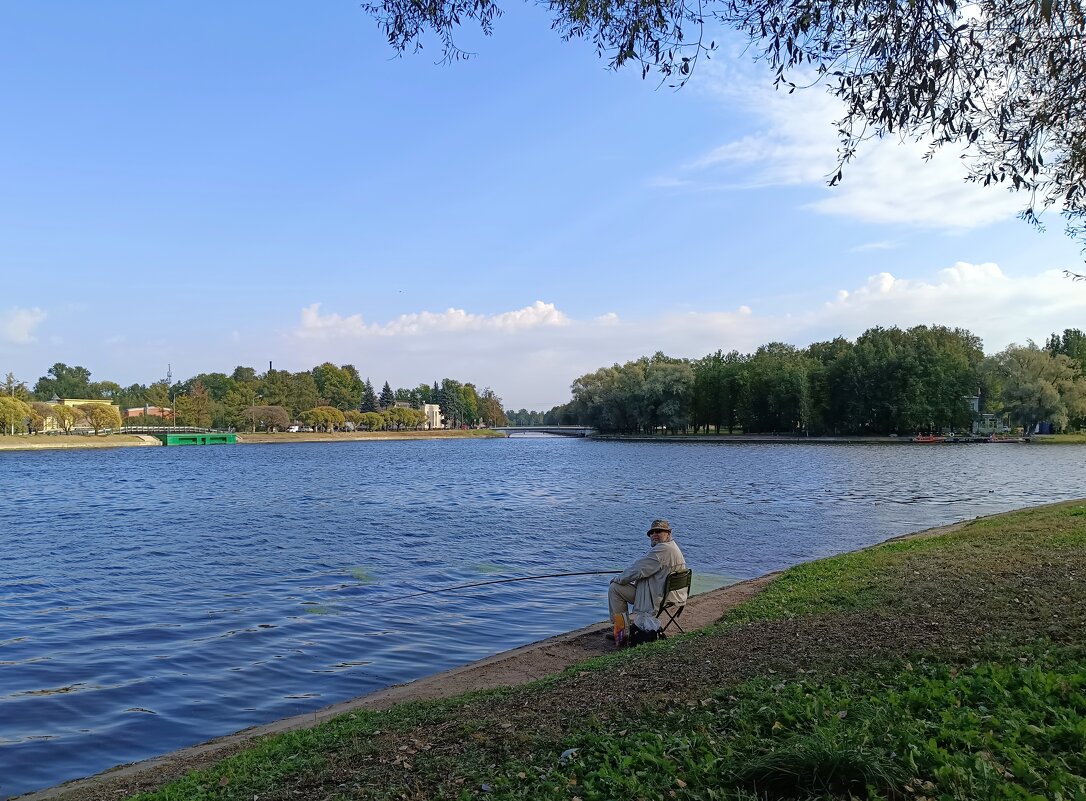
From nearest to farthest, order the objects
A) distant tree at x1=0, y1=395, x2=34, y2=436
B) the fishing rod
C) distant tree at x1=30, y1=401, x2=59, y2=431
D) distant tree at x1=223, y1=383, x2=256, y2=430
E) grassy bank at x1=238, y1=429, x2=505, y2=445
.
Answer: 1. the fishing rod
2. distant tree at x1=0, y1=395, x2=34, y2=436
3. distant tree at x1=30, y1=401, x2=59, y2=431
4. grassy bank at x1=238, y1=429, x2=505, y2=445
5. distant tree at x1=223, y1=383, x2=256, y2=430

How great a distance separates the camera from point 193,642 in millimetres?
12352

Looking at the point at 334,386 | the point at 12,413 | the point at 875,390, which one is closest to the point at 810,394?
the point at 875,390

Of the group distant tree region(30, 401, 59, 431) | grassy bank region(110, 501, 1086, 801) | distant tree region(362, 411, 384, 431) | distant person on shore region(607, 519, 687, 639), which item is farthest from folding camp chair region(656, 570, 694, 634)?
distant tree region(362, 411, 384, 431)

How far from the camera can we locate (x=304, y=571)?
18.8m

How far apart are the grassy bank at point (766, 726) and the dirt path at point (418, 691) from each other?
→ 0.69 meters

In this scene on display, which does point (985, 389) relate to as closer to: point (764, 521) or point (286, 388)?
point (764, 521)

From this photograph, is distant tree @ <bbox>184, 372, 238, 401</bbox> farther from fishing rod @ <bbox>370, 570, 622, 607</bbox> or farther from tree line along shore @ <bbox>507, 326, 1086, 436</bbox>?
fishing rod @ <bbox>370, 570, 622, 607</bbox>

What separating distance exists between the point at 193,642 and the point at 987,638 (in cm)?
1110

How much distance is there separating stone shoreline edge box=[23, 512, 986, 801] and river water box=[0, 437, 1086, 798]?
2.53 ft

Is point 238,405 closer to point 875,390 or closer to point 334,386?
point 334,386

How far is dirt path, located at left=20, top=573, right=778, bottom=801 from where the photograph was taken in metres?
6.54

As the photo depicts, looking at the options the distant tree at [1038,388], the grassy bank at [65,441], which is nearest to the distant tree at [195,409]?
the grassy bank at [65,441]

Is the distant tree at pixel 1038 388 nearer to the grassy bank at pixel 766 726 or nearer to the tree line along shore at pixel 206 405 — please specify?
the grassy bank at pixel 766 726

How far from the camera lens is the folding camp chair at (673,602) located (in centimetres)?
1034
